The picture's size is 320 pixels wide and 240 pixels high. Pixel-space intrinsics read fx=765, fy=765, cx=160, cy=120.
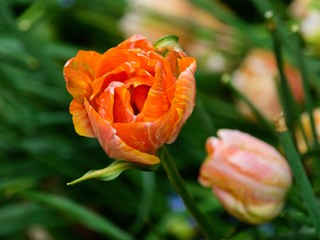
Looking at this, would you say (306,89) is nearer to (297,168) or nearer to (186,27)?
(297,168)

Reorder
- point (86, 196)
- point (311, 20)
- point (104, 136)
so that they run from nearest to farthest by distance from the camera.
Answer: point (104, 136)
point (311, 20)
point (86, 196)

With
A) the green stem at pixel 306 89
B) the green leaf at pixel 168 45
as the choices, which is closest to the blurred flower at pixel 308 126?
the green stem at pixel 306 89

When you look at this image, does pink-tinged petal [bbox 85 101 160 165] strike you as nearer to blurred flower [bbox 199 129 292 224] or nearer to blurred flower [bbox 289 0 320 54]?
blurred flower [bbox 199 129 292 224]

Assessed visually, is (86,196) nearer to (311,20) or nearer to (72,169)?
(72,169)

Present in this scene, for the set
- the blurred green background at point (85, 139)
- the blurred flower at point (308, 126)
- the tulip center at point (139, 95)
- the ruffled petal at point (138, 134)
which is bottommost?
the blurred green background at point (85, 139)

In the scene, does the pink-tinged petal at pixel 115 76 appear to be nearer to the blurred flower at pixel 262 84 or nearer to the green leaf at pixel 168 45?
the green leaf at pixel 168 45

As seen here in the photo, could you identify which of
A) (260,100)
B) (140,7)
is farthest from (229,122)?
(140,7)

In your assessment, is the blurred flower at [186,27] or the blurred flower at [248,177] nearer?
the blurred flower at [248,177]
